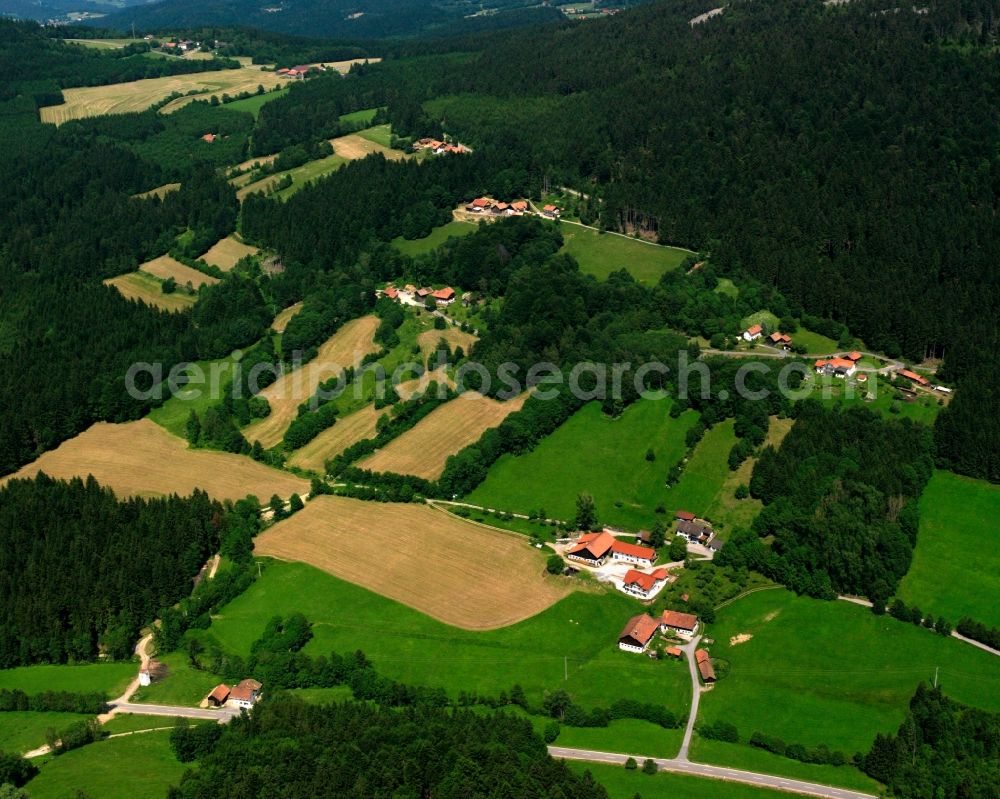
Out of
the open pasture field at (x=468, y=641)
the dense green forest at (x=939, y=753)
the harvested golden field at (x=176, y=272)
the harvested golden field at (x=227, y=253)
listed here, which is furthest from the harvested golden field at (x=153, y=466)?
the dense green forest at (x=939, y=753)

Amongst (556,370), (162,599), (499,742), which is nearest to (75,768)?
(162,599)

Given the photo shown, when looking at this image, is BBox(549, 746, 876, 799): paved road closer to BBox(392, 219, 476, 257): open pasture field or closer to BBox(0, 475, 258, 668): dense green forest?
BBox(0, 475, 258, 668): dense green forest

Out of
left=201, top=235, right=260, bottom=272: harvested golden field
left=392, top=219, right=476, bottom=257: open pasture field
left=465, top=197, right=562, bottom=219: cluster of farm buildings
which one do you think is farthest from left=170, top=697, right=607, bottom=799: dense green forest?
left=465, top=197, right=562, bottom=219: cluster of farm buildings

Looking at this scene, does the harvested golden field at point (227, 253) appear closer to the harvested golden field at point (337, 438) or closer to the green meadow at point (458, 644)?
the harvested golden field at point (337, 438)

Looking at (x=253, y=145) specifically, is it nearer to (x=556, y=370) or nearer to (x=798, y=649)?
(x=556, y=370)

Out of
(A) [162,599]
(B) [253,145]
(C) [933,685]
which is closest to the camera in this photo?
(C) [933,685]

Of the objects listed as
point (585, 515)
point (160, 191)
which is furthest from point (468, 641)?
point (160, 191)
